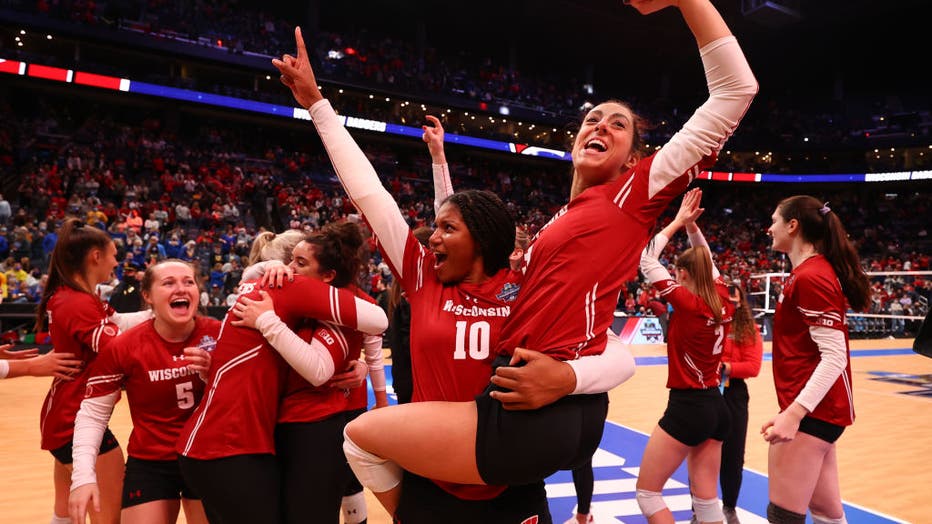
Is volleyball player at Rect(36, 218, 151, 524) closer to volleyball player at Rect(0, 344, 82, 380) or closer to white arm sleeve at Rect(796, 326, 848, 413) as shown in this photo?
volleyball player at Rect(0, 344, 82, 380)

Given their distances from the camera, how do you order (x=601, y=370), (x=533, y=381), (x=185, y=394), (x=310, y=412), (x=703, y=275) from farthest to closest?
(x=703, y=275) → (x=185, y=394) → (x=310, y=412) → (x=601, y=370) → (x=533, y=381)

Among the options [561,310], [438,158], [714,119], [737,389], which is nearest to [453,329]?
[561,310]

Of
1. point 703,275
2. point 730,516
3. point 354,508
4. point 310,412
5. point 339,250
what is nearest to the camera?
point 310,412

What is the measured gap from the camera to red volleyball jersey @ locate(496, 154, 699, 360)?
146 cm

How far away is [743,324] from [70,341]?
396 cm

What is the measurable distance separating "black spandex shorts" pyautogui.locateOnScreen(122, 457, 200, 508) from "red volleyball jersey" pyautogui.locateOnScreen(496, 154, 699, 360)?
1629 mm

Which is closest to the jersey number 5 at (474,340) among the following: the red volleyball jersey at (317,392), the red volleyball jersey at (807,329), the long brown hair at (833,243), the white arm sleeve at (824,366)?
the red volleyball jersey at (317,392)

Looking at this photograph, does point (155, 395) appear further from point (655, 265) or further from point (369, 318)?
point (655, 265)

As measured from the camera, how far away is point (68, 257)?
9.38 ft

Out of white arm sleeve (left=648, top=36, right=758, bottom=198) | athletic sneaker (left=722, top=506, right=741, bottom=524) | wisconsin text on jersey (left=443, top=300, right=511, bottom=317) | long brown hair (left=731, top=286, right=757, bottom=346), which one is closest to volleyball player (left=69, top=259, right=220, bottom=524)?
wisconsin text on jersey (left=443, top=300, right=511, bottom=317)

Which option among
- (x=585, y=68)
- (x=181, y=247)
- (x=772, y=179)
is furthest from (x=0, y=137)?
(x=772, y=179)

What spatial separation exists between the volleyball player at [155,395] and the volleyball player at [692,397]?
223 cm

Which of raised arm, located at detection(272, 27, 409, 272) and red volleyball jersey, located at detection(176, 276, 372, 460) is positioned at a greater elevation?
raised arm, located at detection(272, 27, 409, 272)

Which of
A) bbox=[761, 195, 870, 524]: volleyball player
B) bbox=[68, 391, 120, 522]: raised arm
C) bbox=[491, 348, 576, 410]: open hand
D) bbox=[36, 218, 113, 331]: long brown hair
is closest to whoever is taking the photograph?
bbox=[491, 348, 576, 410]: open hand
